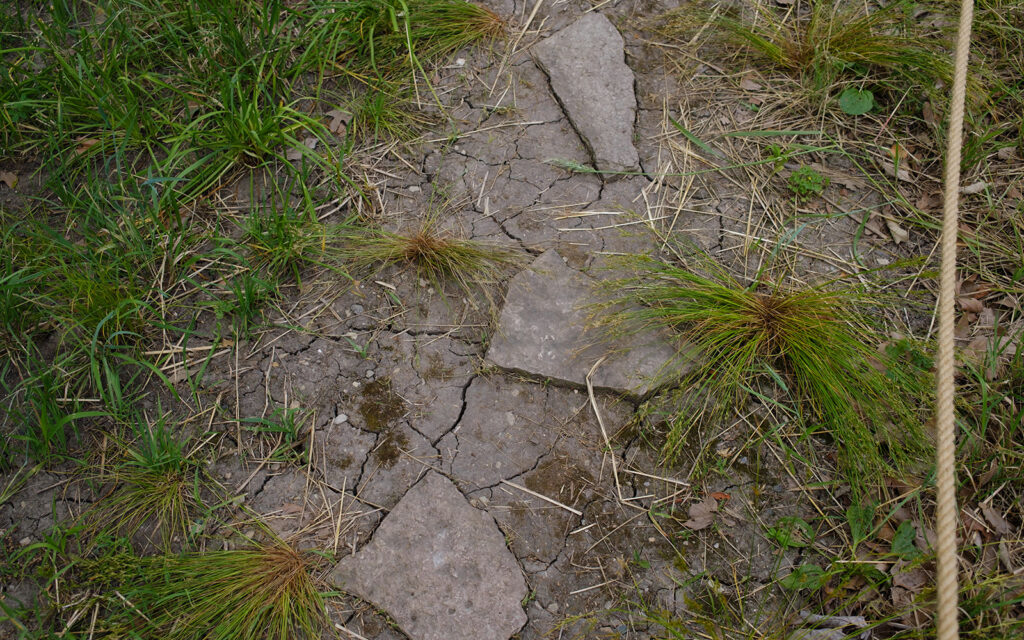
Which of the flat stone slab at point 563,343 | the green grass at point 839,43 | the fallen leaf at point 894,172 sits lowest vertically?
the flat stone slab at point 563,343

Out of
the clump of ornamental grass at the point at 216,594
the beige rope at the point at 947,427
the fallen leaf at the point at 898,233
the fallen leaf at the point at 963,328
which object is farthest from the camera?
the fallen leaf at the point at 898,233

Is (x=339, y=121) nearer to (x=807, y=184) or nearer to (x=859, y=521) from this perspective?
(x=807, y=184)

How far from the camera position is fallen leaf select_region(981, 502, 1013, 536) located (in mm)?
1836

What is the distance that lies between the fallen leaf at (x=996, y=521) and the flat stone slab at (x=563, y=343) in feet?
2.79

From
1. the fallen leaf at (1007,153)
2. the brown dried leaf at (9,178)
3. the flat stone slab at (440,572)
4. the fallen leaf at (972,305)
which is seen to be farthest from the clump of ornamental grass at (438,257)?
the fallen leaf at (1007,153)

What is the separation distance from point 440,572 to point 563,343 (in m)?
0.71

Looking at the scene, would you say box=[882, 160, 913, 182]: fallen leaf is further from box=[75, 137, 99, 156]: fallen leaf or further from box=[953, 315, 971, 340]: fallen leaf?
box=[75, 137, 99, 156]: fallen leaf

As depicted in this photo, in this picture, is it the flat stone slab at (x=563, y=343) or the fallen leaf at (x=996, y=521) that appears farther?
the flat stone slab at (x=563, y=343)

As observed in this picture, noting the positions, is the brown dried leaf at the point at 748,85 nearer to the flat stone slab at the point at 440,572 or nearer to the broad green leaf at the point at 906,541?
the broad green leaf at the point at 906,541

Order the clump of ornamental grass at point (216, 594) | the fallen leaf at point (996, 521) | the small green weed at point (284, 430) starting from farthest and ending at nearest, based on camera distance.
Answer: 1. the small green weed at point (284, 430)
2. the fallen leaf at point (996, 521)
3. the clump of ornamental grass at point (216, 594)

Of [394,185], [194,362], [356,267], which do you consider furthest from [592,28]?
[194,362]

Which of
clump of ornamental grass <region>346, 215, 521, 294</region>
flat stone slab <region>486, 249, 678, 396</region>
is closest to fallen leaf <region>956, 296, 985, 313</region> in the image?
flat stone slab <region>486, 249, 678, 396</region>

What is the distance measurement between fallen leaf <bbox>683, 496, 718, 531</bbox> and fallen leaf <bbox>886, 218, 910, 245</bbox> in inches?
42.5

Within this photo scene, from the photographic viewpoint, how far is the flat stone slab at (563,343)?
2.05 meters
